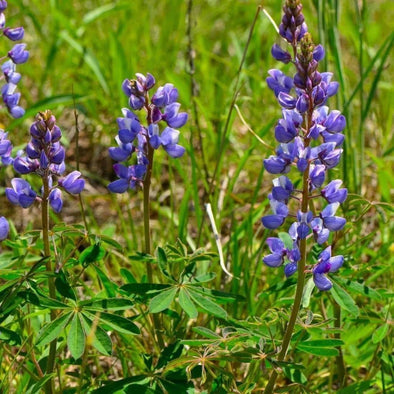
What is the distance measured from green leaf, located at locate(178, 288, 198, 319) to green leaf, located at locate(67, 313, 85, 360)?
0.28 meters

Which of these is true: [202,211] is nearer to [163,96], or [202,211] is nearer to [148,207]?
[148,207]

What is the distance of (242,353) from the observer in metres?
1.88

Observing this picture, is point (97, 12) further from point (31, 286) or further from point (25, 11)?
point (31, 286)

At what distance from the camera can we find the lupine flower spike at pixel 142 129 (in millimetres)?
2014

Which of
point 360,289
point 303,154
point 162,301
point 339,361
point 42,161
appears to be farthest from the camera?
point 339,361

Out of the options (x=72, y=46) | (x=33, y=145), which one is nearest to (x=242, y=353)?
(x=33, y=145)

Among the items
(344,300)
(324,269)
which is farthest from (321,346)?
(324,269)

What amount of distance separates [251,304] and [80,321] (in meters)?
0.78

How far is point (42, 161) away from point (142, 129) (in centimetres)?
30

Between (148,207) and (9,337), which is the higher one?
(148,207)

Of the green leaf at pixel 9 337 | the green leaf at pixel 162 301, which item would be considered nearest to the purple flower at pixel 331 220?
the green leaf at pixel 162 301

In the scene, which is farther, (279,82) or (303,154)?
(279,82)

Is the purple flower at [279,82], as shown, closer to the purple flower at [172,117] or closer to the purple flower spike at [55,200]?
the purple flower at [172,117]

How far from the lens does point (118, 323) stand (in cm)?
191
